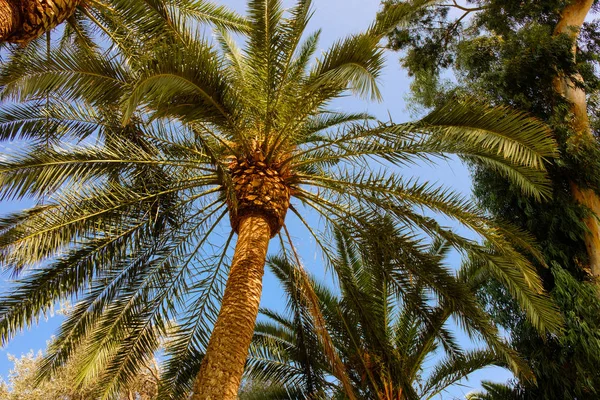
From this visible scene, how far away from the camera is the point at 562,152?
30.8ft

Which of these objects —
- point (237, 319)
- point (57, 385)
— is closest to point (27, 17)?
point (237, 319)

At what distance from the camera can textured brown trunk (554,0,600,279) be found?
29.2ft

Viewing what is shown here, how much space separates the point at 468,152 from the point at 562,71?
5800 mm

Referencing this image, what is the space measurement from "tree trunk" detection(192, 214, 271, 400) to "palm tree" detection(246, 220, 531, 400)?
1.15m

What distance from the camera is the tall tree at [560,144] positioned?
769 cm

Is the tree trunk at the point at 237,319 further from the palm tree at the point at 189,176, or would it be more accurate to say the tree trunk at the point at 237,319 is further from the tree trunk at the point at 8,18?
the tree trunk at the point at 8,18

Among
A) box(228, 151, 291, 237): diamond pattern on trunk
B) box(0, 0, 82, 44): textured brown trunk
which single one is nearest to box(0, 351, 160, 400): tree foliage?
box(228, 151, 291, 237): diamond pattern on trunk

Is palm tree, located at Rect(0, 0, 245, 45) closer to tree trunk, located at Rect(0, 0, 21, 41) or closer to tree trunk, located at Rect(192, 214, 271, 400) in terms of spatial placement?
tree trunk, located at Rect(0, 0, 21, 41)

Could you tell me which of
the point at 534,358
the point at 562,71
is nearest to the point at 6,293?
the point at 534,358

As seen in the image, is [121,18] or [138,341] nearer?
[121,18]

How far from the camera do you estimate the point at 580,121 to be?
9898 mm

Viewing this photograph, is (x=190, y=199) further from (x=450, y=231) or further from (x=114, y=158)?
(x=450, y=231)

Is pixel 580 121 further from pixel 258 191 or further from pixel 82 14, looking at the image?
pixel 82 14

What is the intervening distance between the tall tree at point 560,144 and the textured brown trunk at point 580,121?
23 mm
